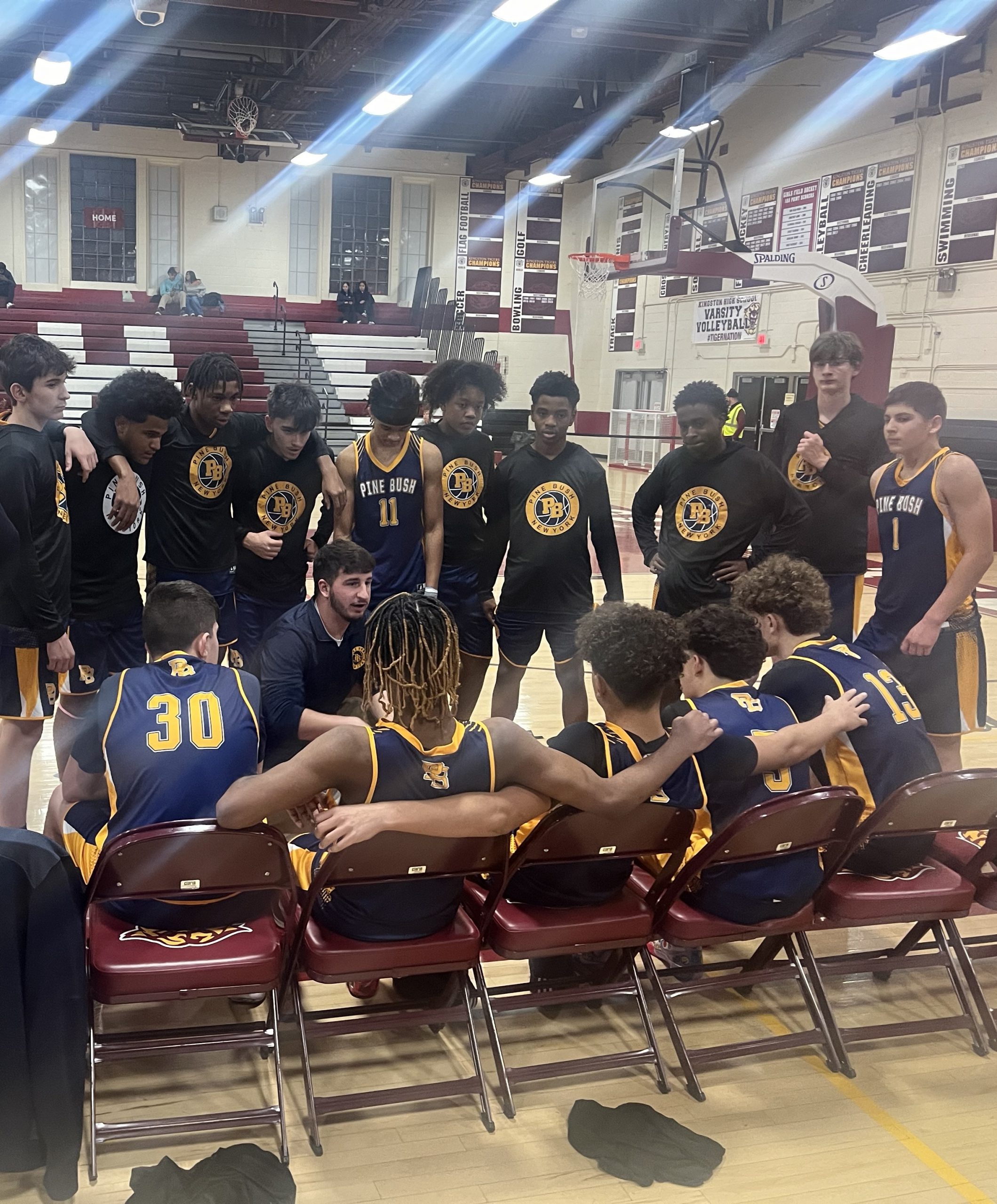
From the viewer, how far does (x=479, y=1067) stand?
2639 mm

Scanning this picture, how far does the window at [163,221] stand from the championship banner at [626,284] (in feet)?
30.8

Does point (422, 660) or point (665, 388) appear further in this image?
point (665, 388)

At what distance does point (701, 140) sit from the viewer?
1878cm

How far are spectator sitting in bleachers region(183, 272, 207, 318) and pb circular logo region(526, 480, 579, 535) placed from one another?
740 inches

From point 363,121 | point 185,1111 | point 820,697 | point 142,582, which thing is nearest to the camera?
point 185,1111

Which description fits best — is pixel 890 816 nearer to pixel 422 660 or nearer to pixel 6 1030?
pixel 422 660

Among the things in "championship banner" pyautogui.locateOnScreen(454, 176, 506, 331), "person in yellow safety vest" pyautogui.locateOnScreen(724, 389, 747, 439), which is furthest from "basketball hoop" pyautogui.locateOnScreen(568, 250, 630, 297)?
"person in yellow safety vest" pyautogui.locateOnScreen(724, 389, 747, 439)

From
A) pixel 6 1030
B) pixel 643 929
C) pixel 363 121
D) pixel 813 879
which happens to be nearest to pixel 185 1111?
pixel 6 1030

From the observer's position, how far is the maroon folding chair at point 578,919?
254 centimetres

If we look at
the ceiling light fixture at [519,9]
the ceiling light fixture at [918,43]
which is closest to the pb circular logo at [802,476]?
the ceiling light fixture at [519,9]

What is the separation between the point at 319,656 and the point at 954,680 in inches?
95.4

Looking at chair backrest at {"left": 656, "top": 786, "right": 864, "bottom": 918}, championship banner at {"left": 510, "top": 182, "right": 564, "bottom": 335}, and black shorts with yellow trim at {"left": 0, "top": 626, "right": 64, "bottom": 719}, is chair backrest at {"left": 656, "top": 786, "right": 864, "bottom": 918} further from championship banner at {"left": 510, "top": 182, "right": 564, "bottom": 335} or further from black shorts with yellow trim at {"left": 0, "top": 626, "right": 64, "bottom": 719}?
championship banner at {"left": 510, "top": 182, "right": 564, "bottom": 335}

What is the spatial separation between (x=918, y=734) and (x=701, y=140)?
18.1m

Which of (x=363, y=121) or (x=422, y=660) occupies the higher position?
(x=363, y=121)
